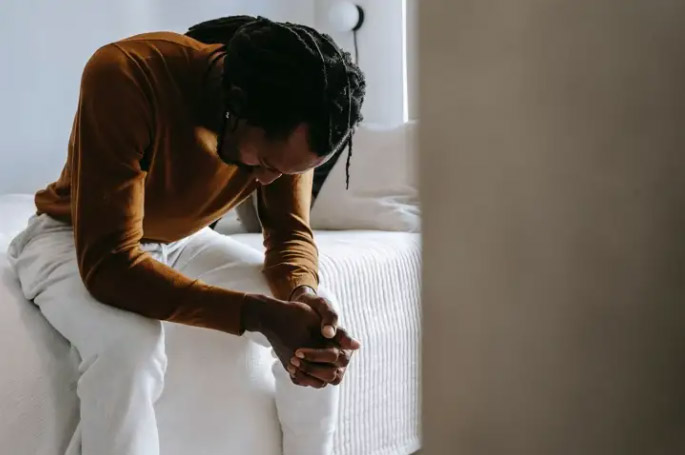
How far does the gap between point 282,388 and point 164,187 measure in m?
0.36

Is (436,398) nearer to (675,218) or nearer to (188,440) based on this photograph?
(675,218)

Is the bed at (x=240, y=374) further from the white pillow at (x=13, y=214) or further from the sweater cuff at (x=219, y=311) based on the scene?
the sweater cuff at (x=219, y=311)

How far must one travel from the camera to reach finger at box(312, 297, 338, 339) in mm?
1041

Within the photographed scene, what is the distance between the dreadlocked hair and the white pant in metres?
0.31

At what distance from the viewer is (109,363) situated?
3.09 feet

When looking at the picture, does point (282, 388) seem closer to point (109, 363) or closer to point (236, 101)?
point (109, 363)

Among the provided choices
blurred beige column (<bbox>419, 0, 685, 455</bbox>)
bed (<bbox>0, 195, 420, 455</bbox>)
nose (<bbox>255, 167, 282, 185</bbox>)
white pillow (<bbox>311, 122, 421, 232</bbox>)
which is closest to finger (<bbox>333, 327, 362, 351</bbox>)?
bed (<bbox>0, 195, 420, 455</bbox>)

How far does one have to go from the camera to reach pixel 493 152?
325 millimetres

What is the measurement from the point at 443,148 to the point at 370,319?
1.21m

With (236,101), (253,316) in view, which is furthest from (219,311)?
(236,101)

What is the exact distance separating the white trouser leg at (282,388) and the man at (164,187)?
0.08 meters

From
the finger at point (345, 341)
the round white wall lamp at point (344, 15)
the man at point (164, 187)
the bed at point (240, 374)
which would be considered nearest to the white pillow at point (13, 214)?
the bed at point (240, 374)

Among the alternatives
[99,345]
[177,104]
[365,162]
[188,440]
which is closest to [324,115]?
[177,104]

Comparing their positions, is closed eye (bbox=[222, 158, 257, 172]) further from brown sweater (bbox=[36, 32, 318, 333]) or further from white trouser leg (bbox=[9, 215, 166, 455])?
white trouser leg (bbox=[9, 215, 166, 455])
